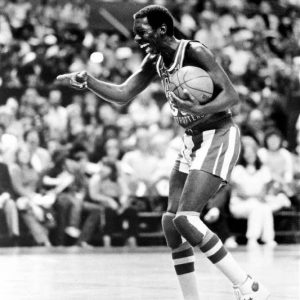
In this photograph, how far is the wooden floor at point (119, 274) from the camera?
6809 millimetres

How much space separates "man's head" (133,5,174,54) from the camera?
5656mm

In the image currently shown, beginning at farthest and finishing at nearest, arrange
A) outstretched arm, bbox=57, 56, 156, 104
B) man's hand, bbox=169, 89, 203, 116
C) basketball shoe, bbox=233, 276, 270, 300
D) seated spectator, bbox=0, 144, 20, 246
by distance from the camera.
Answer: seated spectator, bbox=0, 144, 20, 246, outstretched arm, bbox=57, 56, 156, 104, basketball shoe, bbox=233, 276, 270, 300, man's hand, bbox=169, 89, 203, 116

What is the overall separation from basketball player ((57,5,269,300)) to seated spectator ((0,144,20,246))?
6.10 metres

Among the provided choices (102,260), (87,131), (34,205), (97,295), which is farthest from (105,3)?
(97,295)

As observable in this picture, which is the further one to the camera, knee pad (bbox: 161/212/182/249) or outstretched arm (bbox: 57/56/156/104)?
outstretched arm (bbox: 57/56/156/104)

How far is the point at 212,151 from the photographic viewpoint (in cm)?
572

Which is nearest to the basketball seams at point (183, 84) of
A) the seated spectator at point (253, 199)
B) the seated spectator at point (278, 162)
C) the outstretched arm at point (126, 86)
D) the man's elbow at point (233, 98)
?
the man's elbow at point (233, 98)

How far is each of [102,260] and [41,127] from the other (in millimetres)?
3770

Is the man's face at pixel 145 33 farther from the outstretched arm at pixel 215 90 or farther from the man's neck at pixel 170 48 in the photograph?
the outstretched arm at pixel 215 90

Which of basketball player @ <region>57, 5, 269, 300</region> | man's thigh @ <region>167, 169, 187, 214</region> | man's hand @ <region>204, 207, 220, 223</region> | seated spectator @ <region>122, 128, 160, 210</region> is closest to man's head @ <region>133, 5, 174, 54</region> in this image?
basketball player @ <region>57, 5, 269, 300</region>

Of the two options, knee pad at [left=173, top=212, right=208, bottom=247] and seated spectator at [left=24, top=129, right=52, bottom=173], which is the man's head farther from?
seated spectator at [left=24, top=129, right=52, bottom=173]

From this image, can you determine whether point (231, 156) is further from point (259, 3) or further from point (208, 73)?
point (259, 3)

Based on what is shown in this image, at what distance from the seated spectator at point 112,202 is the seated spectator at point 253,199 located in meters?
A: 1.54

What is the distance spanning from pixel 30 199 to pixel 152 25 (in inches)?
262
